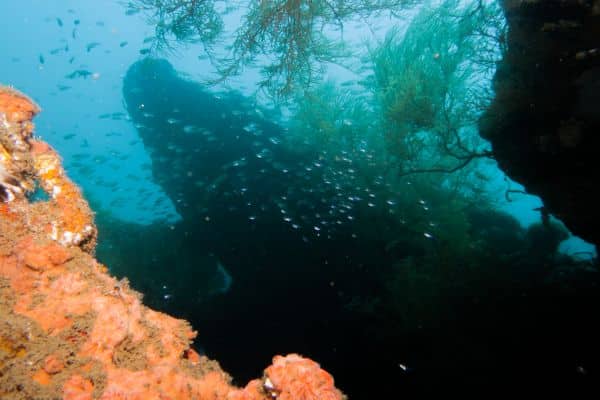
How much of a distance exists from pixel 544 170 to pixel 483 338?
3.60 m

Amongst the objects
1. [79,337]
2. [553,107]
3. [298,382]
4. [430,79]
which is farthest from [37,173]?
[430,79]

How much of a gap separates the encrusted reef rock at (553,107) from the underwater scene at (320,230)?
30 mm

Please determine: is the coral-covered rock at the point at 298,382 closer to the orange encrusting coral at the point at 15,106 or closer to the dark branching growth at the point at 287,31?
the orange encrusting coral at the point at 15,106

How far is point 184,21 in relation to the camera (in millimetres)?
7371

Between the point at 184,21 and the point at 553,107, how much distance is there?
7.52 metres

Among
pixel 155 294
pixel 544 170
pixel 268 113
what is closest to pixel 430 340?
pixel 544 170

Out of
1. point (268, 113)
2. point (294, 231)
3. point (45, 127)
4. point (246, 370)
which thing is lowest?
point (246, 370)

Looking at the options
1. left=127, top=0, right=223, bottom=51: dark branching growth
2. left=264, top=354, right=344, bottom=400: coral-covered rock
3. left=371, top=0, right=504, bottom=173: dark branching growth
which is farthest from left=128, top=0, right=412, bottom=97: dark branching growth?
left=264, top=354, right=344, bottom=400: coral-covered rock

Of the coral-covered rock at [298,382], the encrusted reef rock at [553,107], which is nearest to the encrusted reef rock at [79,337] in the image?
the coral-covered rock at [298,382]

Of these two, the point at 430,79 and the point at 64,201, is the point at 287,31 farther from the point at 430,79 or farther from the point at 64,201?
the point at 430,79

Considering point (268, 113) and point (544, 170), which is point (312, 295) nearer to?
point (544, 170)

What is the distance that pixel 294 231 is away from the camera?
1020cm

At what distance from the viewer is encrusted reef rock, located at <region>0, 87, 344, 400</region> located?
89.2 inches

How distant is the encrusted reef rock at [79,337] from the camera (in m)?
2.27
